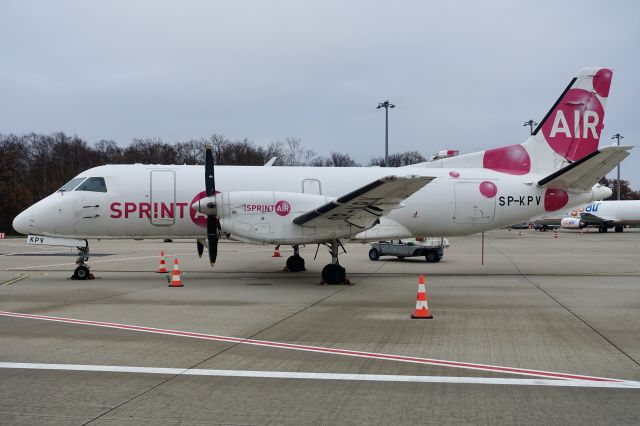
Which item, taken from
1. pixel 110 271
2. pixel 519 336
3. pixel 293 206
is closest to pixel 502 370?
pixel 519 336

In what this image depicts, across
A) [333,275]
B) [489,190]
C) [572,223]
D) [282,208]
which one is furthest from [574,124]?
[572,223]

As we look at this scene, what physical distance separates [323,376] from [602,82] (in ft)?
54.6

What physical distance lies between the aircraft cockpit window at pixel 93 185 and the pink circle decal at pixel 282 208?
18.1 feet

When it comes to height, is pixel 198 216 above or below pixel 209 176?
below

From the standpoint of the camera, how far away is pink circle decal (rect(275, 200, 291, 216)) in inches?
598

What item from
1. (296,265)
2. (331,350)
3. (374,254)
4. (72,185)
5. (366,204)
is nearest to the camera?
(331,350)

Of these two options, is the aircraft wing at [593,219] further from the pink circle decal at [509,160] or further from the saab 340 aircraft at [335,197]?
the pink circle decal at [509,160]

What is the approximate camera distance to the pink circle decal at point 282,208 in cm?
1518

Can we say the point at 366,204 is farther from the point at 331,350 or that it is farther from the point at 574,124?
the point at 574,124

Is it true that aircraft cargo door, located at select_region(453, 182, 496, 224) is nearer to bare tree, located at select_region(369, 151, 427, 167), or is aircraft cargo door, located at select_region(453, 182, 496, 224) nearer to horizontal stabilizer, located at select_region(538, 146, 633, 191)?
horizontal stabilizer, located at select_region(538, 146, 633, 191)

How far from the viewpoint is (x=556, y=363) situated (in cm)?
685

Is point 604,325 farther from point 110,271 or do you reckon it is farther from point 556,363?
point 110,271

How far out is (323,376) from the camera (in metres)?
6.26

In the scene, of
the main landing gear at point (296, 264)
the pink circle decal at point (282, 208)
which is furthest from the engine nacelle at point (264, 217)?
the main landing gear at point (296, 264)
